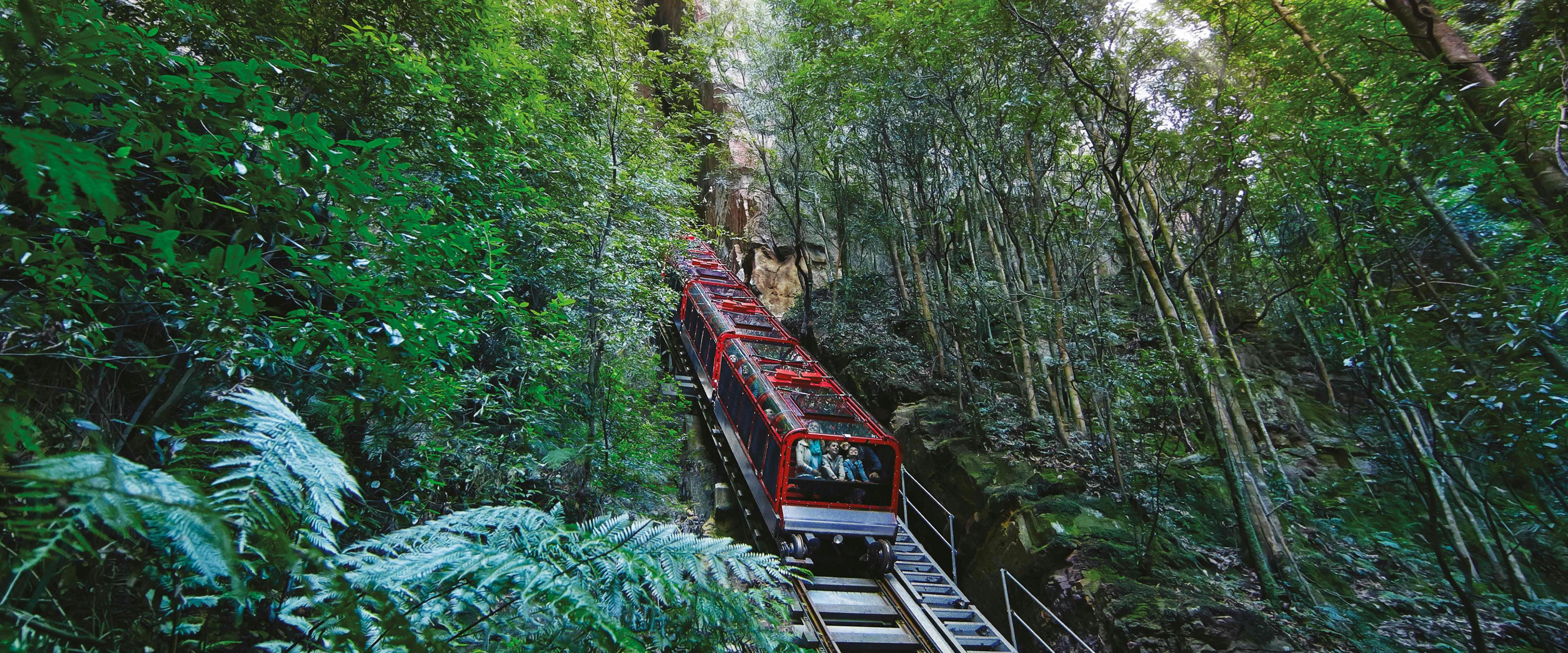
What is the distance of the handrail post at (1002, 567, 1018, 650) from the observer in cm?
684

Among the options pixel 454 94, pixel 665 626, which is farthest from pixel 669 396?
pixel 665 626

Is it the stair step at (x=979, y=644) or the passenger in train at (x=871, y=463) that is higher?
the passenger in train at (x=871, y=463)

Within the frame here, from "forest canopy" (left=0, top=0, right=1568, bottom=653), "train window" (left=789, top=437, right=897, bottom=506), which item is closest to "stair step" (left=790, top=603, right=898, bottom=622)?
"train window" (left=789, top=437, right=897, bottom=506)

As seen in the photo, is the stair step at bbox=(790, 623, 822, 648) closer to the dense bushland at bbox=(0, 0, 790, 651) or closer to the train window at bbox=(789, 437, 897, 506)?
the train window at bbox=(789, 437, 897, 506)

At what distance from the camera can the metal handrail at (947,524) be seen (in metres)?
8.35

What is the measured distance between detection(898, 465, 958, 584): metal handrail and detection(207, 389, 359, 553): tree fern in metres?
7.33

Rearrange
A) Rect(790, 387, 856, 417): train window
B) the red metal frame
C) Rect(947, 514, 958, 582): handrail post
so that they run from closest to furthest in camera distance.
→ the red metal frame → Rect(947, 514, 958, 582): handrail post → Rect(790, 387, 856, 417): train window

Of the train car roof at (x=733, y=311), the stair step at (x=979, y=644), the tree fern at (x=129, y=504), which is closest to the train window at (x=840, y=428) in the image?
the stair step at (x=979, y=644)

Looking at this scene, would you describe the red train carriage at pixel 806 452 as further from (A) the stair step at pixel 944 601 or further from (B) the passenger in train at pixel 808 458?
(A) the stair step at pixel 944 601

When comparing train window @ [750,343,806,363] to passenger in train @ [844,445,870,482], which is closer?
passenger in train @ [844,445,870,482]

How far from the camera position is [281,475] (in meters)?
1.36

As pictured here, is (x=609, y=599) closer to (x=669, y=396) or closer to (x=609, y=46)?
(x=609, y=46)

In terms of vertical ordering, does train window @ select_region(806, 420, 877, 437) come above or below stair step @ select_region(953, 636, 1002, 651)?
above

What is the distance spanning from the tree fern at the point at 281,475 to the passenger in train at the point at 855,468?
23.0 feet
